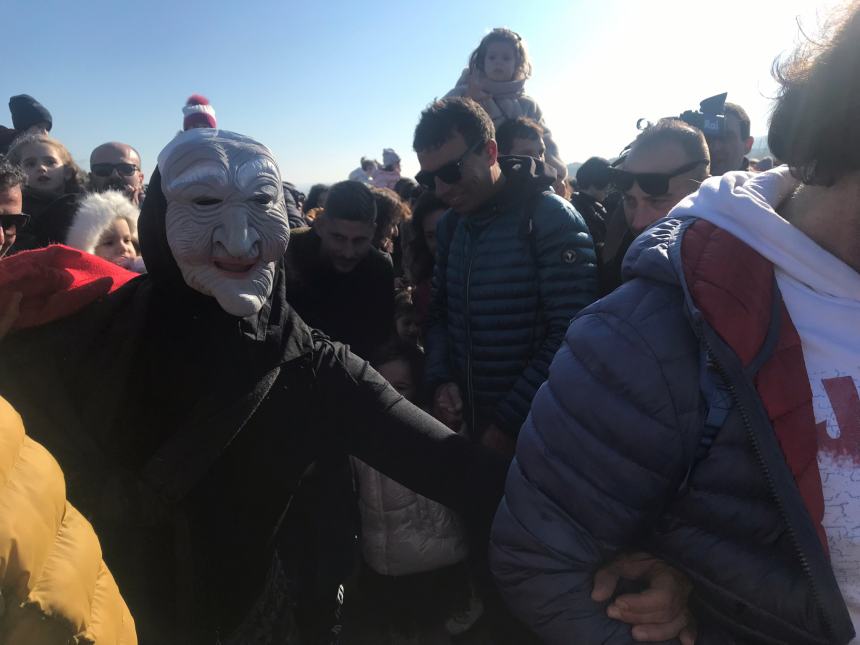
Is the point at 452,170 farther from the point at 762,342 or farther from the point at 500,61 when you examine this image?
the point at 500,61

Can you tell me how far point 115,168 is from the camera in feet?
13.4

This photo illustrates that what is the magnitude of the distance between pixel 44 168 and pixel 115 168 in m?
0.62

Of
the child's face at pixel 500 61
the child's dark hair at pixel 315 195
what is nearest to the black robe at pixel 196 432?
the child's face at pixel 500 61

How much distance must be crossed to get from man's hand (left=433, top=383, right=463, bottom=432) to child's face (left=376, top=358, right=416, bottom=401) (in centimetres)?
25

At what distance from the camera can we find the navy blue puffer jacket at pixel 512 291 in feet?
6.63

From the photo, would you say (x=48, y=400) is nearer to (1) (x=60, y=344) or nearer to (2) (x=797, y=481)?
(1) (x=60, y=344)

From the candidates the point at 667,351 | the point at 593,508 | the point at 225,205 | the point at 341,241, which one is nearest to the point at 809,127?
the point at 667,351

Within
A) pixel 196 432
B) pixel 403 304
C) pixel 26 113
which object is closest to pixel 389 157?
pixel 26 113

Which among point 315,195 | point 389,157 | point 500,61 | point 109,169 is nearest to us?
point 500,61

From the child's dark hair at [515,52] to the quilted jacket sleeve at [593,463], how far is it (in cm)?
341

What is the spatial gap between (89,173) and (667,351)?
459 centimetres

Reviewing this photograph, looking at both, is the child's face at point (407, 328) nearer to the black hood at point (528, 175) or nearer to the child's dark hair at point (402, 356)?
the child's dark hair at point (402, 356)

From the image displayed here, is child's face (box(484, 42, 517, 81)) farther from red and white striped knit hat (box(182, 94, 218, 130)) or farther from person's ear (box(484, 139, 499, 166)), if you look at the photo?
red and white striped knit hat (box(182, 94, 218, 130))

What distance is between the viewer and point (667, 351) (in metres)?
0.88
